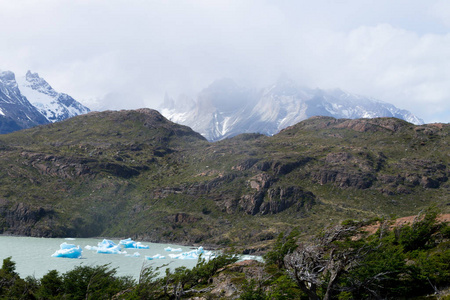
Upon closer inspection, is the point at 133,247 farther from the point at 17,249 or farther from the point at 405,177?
the point at 405,177

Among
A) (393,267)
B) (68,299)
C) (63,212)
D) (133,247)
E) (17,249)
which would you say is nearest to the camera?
(393,267)

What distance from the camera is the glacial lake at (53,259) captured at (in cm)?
9319

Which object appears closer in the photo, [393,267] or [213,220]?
[393,267]

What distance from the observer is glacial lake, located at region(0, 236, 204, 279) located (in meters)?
93.2

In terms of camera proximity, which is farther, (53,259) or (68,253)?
(68,253)

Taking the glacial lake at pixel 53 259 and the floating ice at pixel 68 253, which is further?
the floating ice at pixel 68 253

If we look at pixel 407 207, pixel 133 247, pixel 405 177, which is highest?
pixel 405 177

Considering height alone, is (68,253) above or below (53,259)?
above

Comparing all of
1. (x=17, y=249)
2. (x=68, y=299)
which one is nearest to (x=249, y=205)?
(x=17, y=249)

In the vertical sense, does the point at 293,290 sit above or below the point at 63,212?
below

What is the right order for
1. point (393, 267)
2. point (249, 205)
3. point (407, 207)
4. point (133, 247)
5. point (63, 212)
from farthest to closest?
point (249, 205) < point (63, 212) < point (407, 207) < point (133, 247) < point (393, 267)

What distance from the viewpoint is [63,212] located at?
177m

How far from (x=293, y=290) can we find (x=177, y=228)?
154 m

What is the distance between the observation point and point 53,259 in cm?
10588
